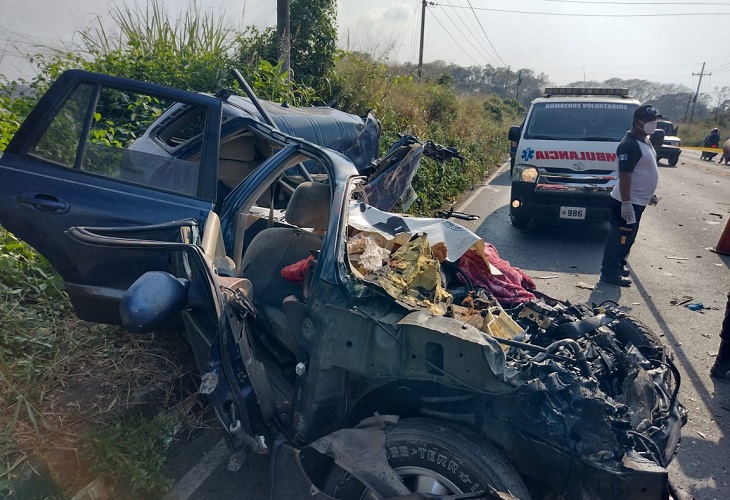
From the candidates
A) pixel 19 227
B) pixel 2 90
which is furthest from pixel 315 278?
pixel 2 90

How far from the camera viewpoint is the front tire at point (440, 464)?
6.75 ft

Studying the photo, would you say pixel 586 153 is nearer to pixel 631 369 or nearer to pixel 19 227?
pixel 631 369

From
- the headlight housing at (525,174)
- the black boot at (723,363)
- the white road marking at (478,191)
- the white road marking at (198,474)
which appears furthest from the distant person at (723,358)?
the white road marking at (478,191)

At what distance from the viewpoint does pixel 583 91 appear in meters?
9.70

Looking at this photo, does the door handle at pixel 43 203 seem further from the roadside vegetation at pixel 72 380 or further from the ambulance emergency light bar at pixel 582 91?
the ambulance emergency light bar at pixel 582 91

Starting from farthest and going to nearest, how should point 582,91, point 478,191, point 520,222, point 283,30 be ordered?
point 478,191 < point 582,91 < point 283,30 < point 520,222

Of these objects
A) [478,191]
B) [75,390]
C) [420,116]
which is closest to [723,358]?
[75,390]

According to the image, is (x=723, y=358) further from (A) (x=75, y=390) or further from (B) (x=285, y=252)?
(A) (x=75, y=390)

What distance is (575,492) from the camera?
2.05 meters

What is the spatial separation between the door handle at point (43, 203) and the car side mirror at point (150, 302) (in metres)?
1.21

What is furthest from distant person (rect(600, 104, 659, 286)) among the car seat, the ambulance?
the car seat

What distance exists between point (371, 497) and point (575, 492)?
0.80 metres

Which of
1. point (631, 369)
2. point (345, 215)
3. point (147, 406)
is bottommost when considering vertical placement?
point (147, 406)

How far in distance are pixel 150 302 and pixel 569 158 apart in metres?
Answer: 6.93
